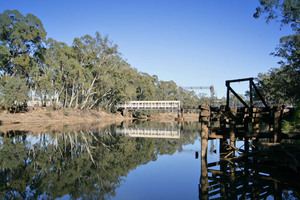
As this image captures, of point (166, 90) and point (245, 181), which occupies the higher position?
point (166, 90)

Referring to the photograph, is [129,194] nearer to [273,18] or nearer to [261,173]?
[261,173]

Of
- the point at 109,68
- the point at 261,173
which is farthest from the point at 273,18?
the point at 109,68

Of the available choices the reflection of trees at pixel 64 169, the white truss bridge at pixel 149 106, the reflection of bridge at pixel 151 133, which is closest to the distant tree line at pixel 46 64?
the white truss bridge at pixel 149 106

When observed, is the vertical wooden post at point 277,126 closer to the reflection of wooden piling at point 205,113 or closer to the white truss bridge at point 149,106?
the reflection of wooden piling at point 205,113

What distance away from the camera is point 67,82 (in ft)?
139

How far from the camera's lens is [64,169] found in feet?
32.2

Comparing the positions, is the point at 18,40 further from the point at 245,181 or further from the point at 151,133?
the point at 245,181

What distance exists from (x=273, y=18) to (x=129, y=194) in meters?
20.1

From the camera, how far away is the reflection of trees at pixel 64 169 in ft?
24.2

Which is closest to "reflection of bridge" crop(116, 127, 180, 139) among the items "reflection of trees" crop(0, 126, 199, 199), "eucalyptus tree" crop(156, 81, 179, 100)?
"reflection of trees" crop(0, 126, 199, 199)

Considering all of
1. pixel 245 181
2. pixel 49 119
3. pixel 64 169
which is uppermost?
pixel 49 119

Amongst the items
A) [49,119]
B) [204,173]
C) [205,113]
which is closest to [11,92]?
[49,119]

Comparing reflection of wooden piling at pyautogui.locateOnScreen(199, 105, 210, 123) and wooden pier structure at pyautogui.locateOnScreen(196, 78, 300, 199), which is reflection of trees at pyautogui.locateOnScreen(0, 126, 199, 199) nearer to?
wooden pier structure at pyautogui.locateOnScreen(196, 78, 300, 199)

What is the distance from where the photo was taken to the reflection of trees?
7.36m
